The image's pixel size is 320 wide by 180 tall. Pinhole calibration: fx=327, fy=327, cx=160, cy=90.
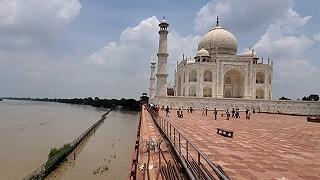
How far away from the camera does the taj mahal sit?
3388cm

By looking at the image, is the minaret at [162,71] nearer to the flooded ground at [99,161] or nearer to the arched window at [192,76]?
the arched window at [192,76]

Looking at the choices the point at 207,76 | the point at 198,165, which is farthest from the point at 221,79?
the point at 198,165

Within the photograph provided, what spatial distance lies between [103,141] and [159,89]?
1186cm

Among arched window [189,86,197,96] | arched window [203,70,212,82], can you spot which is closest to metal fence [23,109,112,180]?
arched window [189,86,197,96]

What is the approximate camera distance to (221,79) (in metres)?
38.9

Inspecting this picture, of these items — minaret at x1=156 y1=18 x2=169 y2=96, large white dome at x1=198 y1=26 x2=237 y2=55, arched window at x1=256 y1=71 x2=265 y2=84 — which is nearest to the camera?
minaret at x1=156 y1=18 x2=169 y2=96

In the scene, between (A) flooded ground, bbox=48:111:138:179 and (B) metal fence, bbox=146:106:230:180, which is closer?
(B) metal fence, bbox=146:106:230:180

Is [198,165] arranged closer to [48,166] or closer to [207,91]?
[48,166]

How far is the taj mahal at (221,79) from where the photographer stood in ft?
111

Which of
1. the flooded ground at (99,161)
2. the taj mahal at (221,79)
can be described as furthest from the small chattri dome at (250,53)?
the flooded ground at (99,161)

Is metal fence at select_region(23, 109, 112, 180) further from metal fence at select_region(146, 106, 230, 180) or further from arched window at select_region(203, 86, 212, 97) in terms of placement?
arched window at select_region(203, 86, 212, 97)

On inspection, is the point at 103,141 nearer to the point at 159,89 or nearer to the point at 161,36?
the point at 159,89

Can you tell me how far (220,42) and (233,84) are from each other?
568cm

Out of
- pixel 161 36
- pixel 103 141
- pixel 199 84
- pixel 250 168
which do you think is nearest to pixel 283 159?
pixel 250 168
